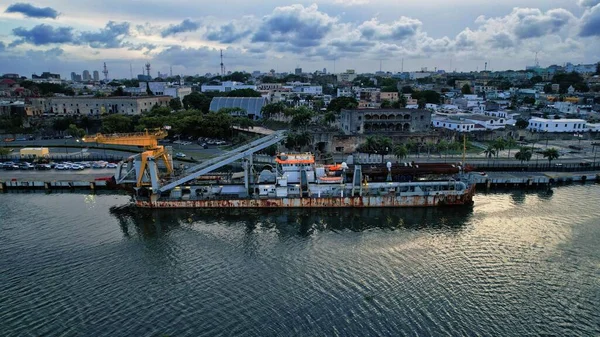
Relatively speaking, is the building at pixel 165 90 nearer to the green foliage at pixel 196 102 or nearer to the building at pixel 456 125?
the green foliage at pixel 196 102

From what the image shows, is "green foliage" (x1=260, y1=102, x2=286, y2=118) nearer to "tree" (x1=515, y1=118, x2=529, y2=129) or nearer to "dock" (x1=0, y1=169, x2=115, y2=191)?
"dock" (x1=0, y1=169, x2=115, y2=191)

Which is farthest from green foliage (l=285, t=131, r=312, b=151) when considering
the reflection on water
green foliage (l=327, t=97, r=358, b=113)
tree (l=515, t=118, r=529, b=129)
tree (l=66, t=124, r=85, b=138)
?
tree (l=515, t=118, r=529, b=129)

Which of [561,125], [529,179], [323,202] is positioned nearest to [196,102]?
[323,202]

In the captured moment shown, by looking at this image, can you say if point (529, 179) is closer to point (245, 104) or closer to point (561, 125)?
point (561, 125)

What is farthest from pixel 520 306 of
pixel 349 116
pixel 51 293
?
pixel 349 116

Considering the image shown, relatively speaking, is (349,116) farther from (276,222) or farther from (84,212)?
(84,212)

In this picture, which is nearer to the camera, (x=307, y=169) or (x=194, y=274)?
(x=194, y=274)
